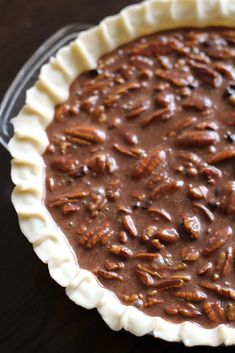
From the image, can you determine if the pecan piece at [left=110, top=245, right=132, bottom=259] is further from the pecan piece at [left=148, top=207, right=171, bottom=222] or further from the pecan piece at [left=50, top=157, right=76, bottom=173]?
the pecan piece at [left=50, top=157, right=76, bottom=173]

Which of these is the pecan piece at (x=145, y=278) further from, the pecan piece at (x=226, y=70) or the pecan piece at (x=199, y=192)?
the pecan piece at (x=226, y=70)

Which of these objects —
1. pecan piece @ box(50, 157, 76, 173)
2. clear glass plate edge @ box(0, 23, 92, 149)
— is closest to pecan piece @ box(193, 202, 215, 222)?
pecan piece @ box(50, 157, 76, 173)

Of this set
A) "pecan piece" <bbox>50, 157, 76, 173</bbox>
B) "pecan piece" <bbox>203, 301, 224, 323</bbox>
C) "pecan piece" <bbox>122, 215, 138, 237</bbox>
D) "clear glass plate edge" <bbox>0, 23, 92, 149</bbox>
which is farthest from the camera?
"clear glass plate edge" <bbox>0, 23, 92, 149</bbox>

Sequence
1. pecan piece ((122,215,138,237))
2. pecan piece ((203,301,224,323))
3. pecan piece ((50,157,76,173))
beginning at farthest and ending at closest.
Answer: pecan piece ((50,157,76,173)) < pecan piece ((122,215,138,237)) < pecan piece ((203,301,224,323))

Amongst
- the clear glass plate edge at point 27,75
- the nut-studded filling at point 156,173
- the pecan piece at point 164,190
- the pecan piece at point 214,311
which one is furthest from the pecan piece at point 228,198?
the clear glass plate edge at point 27,75

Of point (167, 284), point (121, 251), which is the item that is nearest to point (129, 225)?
point (121, 251)

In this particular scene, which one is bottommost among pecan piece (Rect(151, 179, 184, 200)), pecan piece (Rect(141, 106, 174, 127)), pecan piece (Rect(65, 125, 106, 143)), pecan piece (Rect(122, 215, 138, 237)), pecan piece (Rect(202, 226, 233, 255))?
pecan piece (Rect(202, 226, 233, 255))

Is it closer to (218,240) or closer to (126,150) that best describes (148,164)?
(126,150)
